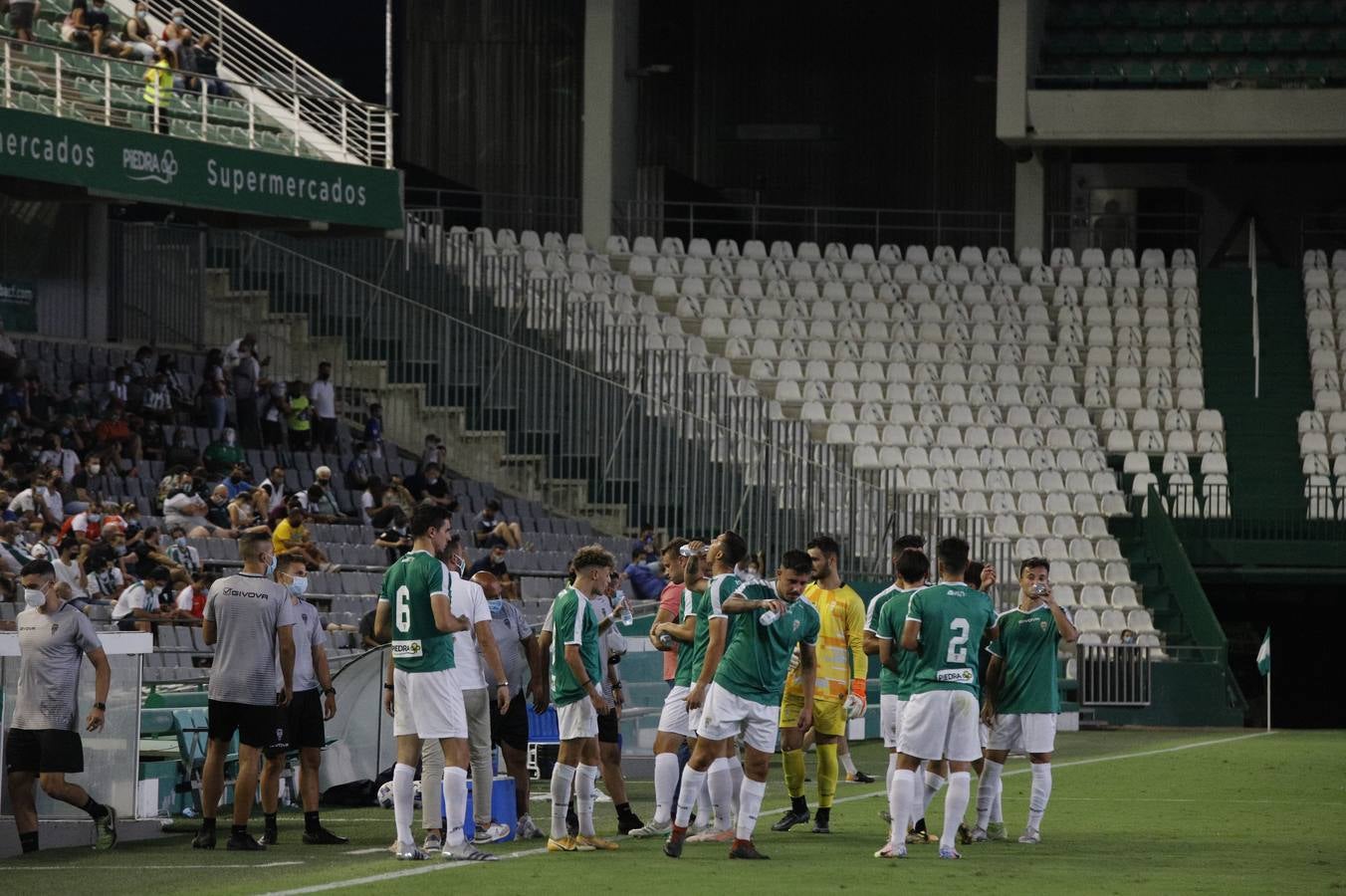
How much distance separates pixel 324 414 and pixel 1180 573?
12.4 metres

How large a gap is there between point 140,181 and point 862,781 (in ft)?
40.3

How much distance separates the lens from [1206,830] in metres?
14.4

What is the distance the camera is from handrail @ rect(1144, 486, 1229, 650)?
30.8 metres

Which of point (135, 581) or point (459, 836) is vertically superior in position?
point (135, 581)

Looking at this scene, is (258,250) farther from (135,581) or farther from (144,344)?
(135,581)

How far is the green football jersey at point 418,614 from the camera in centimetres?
1195

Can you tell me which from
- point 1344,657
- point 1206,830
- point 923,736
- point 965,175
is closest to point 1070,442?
point 1344,657

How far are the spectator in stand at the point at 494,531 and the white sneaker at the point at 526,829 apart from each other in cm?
1216

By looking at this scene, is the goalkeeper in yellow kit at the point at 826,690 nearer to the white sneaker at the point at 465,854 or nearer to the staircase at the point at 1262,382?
the white sneaker at the point at 465,854

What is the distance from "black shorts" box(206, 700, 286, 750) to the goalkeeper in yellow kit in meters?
3.15

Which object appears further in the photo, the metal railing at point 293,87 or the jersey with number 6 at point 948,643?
the metal railing at point 293,87

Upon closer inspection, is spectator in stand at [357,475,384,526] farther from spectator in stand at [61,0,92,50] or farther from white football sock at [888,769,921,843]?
white football sock at [888,769,921,843]

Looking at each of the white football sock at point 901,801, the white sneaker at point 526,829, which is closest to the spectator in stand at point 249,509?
the white sneaker at point 526,829

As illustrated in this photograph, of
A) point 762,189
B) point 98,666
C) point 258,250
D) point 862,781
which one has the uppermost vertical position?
point 762,189
